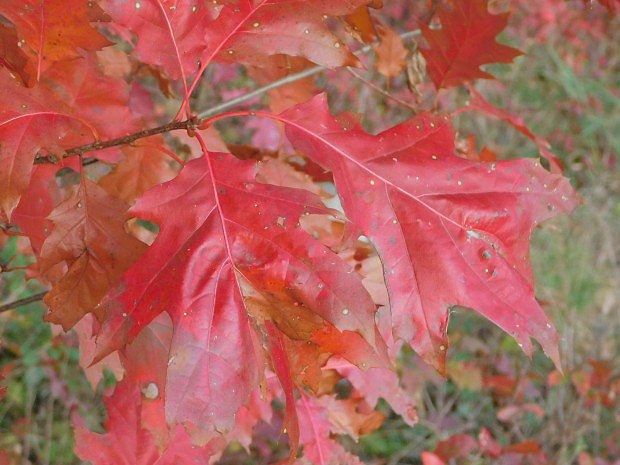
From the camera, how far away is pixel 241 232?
79cm

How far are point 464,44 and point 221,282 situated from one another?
0.71 metres

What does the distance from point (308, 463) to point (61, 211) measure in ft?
2.02

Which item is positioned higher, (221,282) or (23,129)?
(23,129)

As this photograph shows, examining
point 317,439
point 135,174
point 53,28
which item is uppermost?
point 53,28

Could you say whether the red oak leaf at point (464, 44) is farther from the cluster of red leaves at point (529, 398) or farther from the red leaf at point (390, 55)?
the cluster of red leaves at point (529, 398)

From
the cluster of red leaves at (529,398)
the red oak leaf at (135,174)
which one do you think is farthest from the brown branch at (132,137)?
the cluster of red leaves at (529,398)

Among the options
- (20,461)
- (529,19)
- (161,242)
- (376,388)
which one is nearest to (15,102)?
(161,242)

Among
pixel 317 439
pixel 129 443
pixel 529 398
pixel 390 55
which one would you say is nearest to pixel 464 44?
pixel 390 55

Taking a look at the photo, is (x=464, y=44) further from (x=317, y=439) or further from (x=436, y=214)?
(x=317, y=439)

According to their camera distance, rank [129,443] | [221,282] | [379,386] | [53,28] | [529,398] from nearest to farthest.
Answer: [221,282], [53,28], [129,443], [379,386], [529,398]

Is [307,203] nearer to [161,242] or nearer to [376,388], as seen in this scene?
[161,242]

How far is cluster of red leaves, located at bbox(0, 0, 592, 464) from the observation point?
0.75 m

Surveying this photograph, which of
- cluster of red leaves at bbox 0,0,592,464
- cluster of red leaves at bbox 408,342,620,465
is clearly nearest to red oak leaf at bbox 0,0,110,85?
cluster of red leaves at bbox 0,0,592,464

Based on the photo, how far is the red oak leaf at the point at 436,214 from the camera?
80cm
